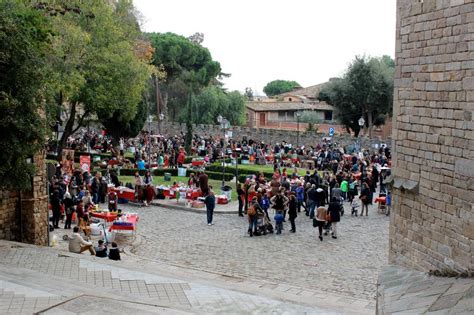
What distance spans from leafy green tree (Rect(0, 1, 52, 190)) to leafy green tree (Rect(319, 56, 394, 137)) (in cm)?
3329

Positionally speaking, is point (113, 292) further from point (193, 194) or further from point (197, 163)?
point (197, 163)

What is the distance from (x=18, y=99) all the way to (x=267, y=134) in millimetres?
33221

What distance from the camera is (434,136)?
9008 mm

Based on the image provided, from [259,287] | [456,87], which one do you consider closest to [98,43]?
[259,287]

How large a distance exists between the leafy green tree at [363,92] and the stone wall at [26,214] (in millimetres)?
32285

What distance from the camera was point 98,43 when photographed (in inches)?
1151

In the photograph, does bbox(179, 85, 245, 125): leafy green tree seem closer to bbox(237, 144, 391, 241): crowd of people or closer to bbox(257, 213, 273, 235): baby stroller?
bbox(237, 144, 391, 241): crowd of people

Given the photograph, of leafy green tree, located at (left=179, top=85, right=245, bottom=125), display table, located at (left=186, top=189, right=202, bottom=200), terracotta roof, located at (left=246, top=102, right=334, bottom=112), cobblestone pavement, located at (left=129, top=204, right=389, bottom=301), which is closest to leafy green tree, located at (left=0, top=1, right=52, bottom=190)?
cobblestone pavement, located at (left=129, top=204, right=389, bottom=301)

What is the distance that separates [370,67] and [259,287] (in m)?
34.3

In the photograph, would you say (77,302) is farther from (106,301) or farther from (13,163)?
(13,163)

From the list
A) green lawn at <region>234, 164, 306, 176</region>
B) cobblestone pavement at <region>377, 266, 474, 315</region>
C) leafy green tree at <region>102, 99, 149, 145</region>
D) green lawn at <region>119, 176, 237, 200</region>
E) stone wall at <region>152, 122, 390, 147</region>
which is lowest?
green lawn at <region>119, 176, 237, 200</region>

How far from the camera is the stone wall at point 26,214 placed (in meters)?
14.3

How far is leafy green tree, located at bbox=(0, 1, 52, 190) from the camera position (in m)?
12.3

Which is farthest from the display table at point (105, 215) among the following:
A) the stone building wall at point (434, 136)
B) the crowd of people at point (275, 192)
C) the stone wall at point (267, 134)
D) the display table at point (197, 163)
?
the stone wall at point (267, 134)
